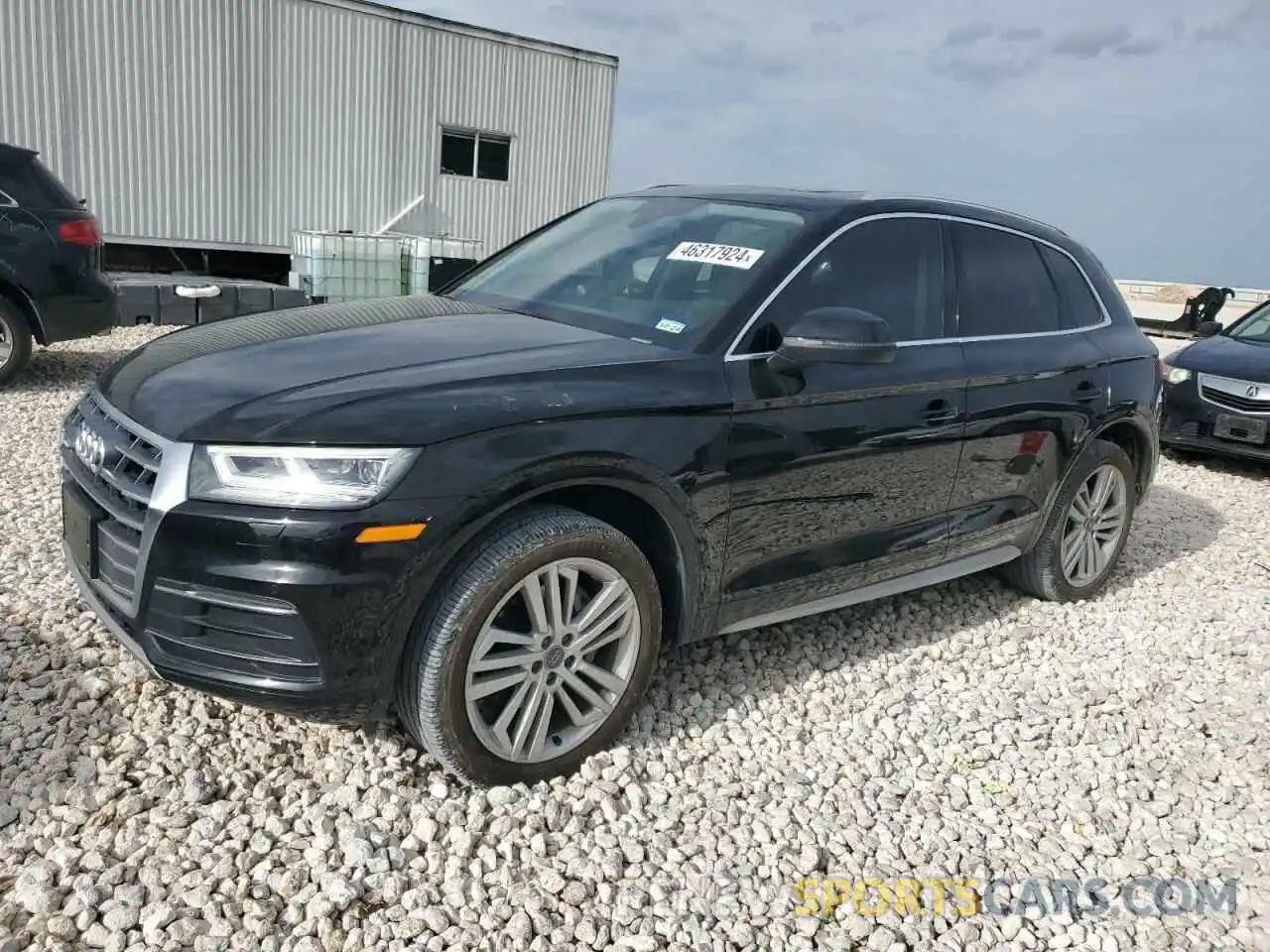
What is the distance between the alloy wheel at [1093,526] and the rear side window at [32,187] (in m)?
7.15

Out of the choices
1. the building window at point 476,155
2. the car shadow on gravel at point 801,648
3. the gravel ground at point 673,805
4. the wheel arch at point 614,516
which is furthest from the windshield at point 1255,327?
the building window at point 476,155

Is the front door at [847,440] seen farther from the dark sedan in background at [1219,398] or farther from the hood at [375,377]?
the dark sedan in background at [1219,398]

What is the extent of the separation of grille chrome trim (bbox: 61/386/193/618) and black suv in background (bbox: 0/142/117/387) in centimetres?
542

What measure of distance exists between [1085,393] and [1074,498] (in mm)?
492

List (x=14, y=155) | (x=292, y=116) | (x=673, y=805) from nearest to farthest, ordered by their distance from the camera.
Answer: (x=673, y=805), (x=14, y=155), (x=292, y=116)

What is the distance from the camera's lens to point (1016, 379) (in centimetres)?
409

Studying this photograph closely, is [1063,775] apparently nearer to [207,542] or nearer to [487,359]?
[487,359]

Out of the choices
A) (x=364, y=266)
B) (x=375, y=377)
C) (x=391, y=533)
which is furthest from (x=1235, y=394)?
(x=364, y=266)

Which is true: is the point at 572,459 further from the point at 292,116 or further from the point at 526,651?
the point at 292,116


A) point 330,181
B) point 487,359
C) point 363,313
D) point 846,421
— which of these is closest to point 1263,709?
point 846,421

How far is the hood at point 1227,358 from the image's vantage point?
807cm

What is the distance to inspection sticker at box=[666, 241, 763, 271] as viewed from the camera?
3.43 metres

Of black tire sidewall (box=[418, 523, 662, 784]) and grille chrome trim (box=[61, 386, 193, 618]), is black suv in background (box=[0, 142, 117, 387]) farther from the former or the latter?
black tire sidewall (box=[418, 523, 662, 784])

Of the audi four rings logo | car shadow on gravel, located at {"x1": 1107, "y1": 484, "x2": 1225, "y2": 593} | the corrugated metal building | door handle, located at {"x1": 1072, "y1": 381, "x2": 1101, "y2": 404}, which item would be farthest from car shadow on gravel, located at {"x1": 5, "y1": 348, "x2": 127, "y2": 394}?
car shadow on gravel, located at {"x1": 1107, "y1": 484, "x2": 1225, "y2": 593}
